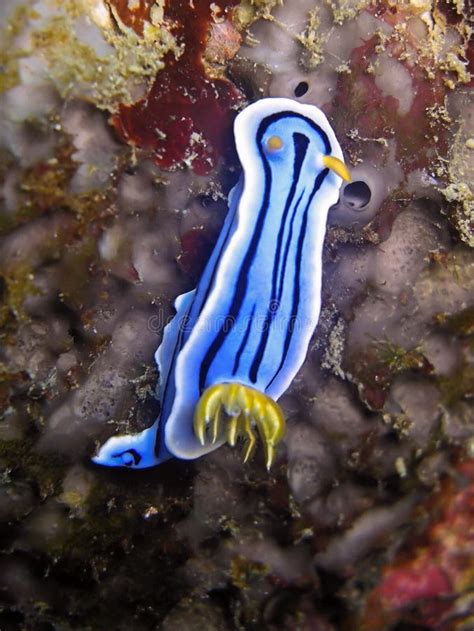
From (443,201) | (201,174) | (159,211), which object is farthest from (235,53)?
(443,201)

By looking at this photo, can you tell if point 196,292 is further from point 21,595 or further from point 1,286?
point 21,595

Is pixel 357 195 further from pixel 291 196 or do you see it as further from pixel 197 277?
pixel 197 277

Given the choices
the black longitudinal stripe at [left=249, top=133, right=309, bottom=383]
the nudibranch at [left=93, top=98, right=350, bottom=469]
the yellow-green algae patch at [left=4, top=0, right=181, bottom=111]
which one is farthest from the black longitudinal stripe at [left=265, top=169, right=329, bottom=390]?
the yellow-green algae patch at [left=4, top=0, right=181, bottom=111]

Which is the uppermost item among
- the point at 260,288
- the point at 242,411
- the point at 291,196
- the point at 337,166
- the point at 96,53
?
A: the point at 96,53

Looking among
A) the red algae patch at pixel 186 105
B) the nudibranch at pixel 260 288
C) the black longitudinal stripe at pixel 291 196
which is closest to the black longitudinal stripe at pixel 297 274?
the nudibranch at pixel 260 288

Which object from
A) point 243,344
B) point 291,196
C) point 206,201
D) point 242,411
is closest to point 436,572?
point 242,411
